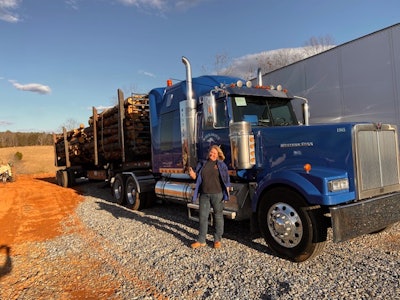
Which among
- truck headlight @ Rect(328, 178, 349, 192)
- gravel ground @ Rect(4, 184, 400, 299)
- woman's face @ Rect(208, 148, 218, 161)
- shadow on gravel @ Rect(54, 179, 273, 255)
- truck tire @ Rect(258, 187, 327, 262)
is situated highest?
woman's face @ Rect(208, 148, 218, 161)

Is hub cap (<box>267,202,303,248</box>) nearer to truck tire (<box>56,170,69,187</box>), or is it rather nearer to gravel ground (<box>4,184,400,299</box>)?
gravel ground (<box>4,184,400,299</box>)

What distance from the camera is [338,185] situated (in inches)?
178

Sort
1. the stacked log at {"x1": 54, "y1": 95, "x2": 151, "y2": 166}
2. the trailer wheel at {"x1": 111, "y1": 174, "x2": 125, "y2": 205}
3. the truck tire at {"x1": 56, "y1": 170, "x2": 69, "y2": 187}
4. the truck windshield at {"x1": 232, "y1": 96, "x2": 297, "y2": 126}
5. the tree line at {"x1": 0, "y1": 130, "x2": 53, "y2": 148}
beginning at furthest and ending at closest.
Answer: the tree line at {"x1": 0, "y1": 130, "x2": 53, "y2": 148}, the truck tire at {"x1": 56, "y1": 170, "x2": 69, "y2": 187}, the trailer wheel at {"x1": 111, "y1": 174, "x2": 125, "y2": 205}, the stacked log at {"x1": 54, "y1": 95, "x2": 151, "y2": 166}, the truck windshield at {"x1": 232, "y1": 96, "x2": 297, "y2": 126}

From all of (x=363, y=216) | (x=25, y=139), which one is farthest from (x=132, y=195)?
(x=25, y=139)

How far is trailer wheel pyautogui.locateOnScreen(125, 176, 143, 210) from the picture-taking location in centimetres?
940

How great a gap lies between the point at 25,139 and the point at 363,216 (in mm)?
94124

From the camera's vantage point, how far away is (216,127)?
629 centimetres

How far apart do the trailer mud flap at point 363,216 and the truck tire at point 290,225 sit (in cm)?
33

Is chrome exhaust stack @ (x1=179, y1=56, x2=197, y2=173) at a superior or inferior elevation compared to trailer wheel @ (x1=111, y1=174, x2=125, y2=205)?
superior

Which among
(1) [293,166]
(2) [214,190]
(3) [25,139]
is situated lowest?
(2) [214,190]

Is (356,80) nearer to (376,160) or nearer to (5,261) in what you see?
(376,160)

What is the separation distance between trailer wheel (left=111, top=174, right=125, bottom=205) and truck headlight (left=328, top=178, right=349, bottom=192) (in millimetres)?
7162

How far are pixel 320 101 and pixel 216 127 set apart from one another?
162 inches

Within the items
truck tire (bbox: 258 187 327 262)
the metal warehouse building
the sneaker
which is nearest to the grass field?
the metal warehouse building
